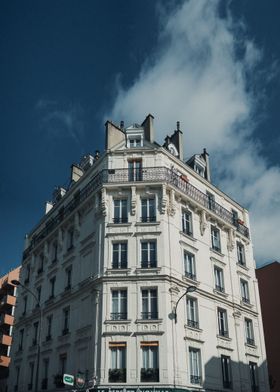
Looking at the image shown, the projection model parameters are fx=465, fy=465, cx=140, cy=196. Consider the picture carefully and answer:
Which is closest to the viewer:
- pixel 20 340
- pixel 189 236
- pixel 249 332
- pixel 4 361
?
pixel 189 236

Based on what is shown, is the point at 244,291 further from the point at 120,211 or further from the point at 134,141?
the point at 134,141

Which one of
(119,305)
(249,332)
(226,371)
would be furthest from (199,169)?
(226,371)

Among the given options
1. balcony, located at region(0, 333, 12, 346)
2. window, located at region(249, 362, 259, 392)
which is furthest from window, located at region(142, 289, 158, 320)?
balcony, located at region(0, 333, 12, 346)

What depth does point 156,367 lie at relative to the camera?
23.2 m

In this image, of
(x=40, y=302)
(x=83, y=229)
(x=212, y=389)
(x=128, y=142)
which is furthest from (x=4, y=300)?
(x=212, y=389)

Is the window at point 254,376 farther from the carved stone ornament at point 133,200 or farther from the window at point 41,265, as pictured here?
the window at point 41,265

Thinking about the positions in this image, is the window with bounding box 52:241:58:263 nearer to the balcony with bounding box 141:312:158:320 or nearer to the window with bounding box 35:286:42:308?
the window with bounding box 35:286:42:308

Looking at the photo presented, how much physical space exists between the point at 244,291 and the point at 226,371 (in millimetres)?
6493

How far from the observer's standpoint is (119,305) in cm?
2495

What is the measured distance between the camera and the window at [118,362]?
23.0m

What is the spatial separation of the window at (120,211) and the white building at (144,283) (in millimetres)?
63

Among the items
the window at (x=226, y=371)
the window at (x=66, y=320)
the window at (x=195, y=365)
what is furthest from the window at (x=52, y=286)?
the window at (x=226, y=371)

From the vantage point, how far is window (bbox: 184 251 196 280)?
27434mm

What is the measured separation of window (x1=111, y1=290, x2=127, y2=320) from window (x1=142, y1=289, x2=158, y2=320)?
101cm
